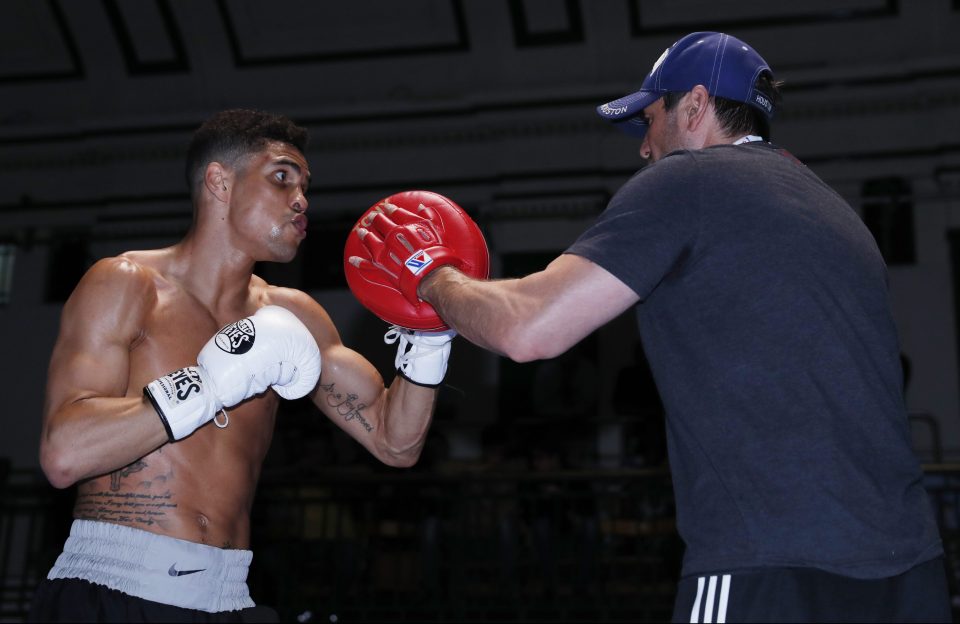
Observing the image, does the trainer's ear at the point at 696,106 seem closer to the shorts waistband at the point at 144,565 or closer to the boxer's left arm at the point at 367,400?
the boxer's left arm at the point at 367,400

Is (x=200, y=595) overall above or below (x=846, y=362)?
below

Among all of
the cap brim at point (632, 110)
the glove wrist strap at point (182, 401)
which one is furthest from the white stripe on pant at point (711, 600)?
the glove wrist strap at point (182, 401)

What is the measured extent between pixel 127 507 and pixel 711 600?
4.75 feet

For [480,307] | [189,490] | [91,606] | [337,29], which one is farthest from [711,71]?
[337,29]

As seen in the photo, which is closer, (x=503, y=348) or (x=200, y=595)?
(x=503, y=348)

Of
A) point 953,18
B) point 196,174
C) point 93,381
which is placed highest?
point 196,174

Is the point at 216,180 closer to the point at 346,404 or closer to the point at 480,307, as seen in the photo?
the point at 346,404

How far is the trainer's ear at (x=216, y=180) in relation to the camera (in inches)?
121

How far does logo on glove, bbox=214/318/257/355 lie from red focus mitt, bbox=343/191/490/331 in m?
0.33

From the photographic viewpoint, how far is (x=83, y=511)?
259 cm

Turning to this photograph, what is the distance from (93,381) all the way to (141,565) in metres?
0.46

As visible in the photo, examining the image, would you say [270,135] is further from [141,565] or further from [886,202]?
[886,202]

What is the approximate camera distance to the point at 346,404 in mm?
3141

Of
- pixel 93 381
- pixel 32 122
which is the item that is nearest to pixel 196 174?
pixel 93 381
